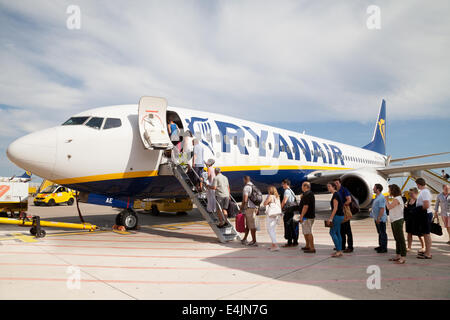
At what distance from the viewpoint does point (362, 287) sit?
4.47 metres

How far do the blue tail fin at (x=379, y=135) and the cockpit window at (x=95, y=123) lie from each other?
1019 inches

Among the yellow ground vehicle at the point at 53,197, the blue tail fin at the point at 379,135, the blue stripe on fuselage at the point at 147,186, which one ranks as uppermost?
the blue tail fin at the point at 379,135

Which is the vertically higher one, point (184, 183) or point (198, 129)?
point (198, 129)

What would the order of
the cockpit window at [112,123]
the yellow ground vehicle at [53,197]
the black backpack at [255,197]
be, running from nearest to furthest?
the black backpack at [255,197], the cockpit window at [112,123], the yellow ground vehicle at [53,197]

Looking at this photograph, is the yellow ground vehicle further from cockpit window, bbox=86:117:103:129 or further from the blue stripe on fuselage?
cockpit window, bbox=86:117:103:129

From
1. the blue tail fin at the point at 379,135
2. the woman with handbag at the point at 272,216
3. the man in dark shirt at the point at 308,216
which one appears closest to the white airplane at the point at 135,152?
the woman with handbag at the point at 272,216

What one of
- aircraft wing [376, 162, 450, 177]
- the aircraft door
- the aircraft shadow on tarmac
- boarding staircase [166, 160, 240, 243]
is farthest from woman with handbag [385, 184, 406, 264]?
aircraft wing [376, 162, 450, 177]

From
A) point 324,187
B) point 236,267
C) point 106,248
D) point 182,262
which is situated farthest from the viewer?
point 324,187

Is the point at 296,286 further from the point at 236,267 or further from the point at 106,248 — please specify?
the point at 106,248

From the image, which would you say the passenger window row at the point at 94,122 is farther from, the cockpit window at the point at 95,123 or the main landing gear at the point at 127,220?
the main landing gear at the point at 127,220

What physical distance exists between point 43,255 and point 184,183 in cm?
386

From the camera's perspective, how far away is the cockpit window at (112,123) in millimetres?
8695

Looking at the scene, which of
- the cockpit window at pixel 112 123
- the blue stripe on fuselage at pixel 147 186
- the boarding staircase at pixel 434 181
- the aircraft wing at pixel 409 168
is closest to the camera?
the blue stripe on fuselage at pixel 147 186
